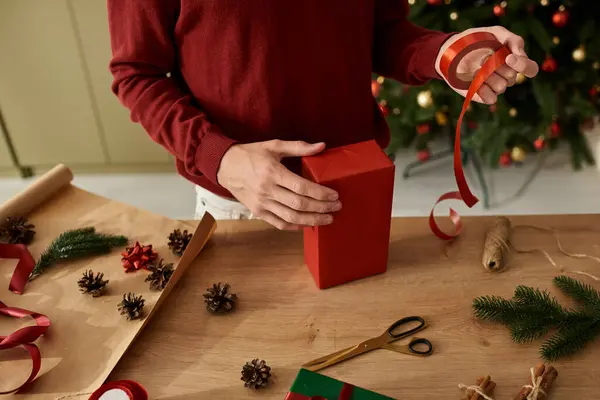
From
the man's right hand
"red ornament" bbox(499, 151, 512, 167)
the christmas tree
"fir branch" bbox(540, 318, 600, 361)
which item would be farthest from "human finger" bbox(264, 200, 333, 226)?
"red ornament" bbox(499, 151, 512, 167)

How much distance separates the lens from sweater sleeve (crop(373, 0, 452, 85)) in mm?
937

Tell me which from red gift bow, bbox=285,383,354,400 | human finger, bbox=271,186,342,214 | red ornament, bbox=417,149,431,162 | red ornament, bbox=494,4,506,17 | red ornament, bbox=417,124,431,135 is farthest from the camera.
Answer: red ornament, bbox=417,149,431,162

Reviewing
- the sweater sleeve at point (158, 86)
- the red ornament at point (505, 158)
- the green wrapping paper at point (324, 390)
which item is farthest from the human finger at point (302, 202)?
the red ornament at point (505, 158)

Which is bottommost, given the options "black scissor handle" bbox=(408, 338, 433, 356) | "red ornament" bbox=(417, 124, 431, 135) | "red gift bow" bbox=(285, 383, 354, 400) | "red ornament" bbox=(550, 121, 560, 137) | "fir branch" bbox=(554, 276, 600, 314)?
"red ornament" bbox=(417, 124, 431, 135)

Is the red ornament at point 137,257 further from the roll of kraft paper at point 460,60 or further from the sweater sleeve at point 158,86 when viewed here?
the roll of kraft paper at point 460,60

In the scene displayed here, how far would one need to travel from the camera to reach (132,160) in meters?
2.41

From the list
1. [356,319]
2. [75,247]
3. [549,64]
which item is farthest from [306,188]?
[549,64]

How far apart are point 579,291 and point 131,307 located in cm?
65

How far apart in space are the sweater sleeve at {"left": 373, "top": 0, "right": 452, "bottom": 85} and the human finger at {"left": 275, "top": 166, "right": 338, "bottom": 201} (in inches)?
13.1

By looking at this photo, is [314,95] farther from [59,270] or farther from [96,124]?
[96,124]

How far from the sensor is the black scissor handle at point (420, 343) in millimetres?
Answer: 711

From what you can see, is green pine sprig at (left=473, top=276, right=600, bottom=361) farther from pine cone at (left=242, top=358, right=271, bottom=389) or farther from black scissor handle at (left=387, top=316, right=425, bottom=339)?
pine cone at (left=242, top=358, right=271, bottom=389)

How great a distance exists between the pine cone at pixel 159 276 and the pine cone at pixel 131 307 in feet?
0.14

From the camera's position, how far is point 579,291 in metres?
0.78
